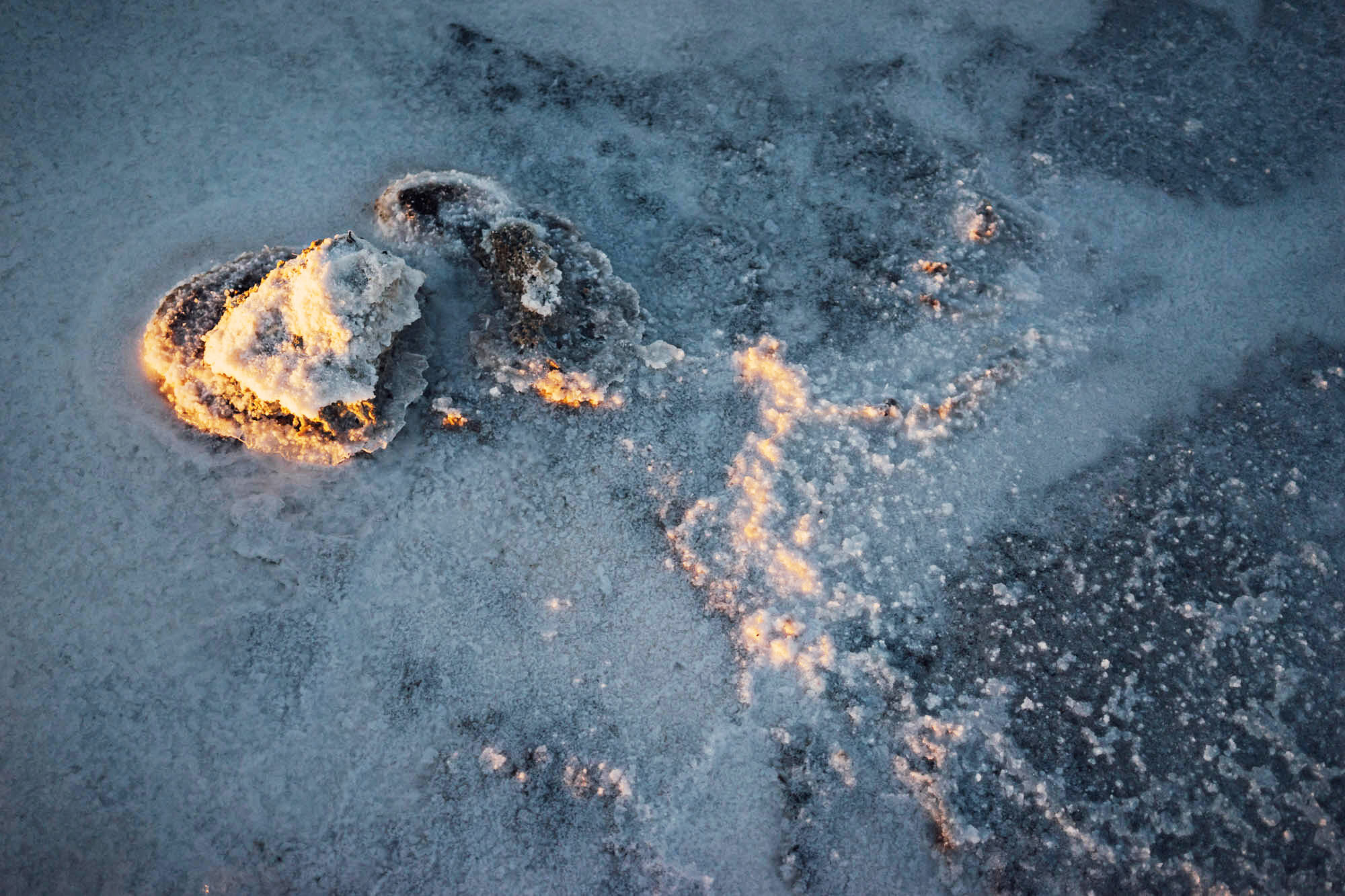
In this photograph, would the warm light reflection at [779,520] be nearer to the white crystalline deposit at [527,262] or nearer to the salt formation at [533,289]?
the salt formation at [533,289]

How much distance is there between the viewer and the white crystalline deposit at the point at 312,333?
1.62 metres

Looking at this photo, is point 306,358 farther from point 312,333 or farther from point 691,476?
point 691,476

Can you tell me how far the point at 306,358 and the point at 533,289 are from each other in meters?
0.49

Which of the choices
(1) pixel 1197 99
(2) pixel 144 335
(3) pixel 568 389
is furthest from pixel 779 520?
(1) pixel 1197 99

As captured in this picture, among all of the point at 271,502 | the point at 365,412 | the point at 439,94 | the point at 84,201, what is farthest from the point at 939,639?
the point at 84,201

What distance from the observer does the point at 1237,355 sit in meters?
1.84

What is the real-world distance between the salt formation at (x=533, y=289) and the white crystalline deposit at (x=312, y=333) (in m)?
0.23

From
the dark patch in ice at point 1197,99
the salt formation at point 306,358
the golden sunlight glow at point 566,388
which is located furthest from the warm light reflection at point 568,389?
the dark patch in ice at point 1197,99

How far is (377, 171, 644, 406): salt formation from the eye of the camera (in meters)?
1.74

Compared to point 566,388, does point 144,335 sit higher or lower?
lower

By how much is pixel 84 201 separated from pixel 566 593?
1579 millimetres

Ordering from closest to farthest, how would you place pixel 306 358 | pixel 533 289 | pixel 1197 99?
pixel 306 358
pixel 533 289
pixel 1197 99

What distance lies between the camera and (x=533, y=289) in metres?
1.77

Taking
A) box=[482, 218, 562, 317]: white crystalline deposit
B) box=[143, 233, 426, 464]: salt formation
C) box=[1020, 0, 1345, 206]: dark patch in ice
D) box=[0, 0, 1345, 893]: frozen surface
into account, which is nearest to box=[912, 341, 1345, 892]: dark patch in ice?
box=[0, 0, 1345, 893]: frozen surface
